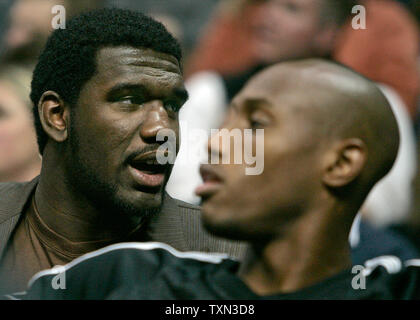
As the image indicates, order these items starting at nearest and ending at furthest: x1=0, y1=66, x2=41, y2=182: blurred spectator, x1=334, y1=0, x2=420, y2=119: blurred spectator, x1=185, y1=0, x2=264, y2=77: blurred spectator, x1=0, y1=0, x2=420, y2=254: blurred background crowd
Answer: x1=0, y1=66, x2=41, y2=182: blurred spectator < x1=0, y1=0, x2=420, y2=254: blurred background crowd < x1=334, y1=0, x2=420, y2=119: blurred spectator < x1=185, y1=0, x2=264, y2=77: blurred spectator

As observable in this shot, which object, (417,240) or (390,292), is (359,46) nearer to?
(417,240)

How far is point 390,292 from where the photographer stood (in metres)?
1.70

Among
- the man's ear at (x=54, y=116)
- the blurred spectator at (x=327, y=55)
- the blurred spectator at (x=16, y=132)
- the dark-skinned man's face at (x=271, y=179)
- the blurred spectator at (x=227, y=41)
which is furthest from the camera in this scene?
the blurred spectator at (x=227, y=41)

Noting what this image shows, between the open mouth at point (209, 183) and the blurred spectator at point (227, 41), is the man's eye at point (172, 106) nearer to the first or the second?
the open mouth at point (209, 183)

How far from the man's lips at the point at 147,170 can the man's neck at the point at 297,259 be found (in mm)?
407

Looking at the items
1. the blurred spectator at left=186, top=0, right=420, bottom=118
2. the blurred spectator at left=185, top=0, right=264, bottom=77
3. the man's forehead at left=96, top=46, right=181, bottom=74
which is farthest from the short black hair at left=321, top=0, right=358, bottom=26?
the man's forehead at left=96, top=46, right=181, bottom=74

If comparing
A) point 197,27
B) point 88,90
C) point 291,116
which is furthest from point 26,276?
point 197,27

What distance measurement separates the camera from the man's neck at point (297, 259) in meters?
1.64

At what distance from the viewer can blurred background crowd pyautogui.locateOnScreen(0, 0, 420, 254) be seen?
9.16ft

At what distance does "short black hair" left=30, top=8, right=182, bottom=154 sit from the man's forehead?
14 mm

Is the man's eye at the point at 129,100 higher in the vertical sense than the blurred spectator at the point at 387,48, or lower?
lower

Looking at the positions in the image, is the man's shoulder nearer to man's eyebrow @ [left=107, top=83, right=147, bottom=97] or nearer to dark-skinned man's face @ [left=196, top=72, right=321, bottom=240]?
man's eyebrow @ [left=107, top=83, right=147, bottom=97]

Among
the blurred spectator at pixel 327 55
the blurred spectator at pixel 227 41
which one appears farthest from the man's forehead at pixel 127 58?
the blurred spectator at pixel 227 41

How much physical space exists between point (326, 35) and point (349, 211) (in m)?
1.51
